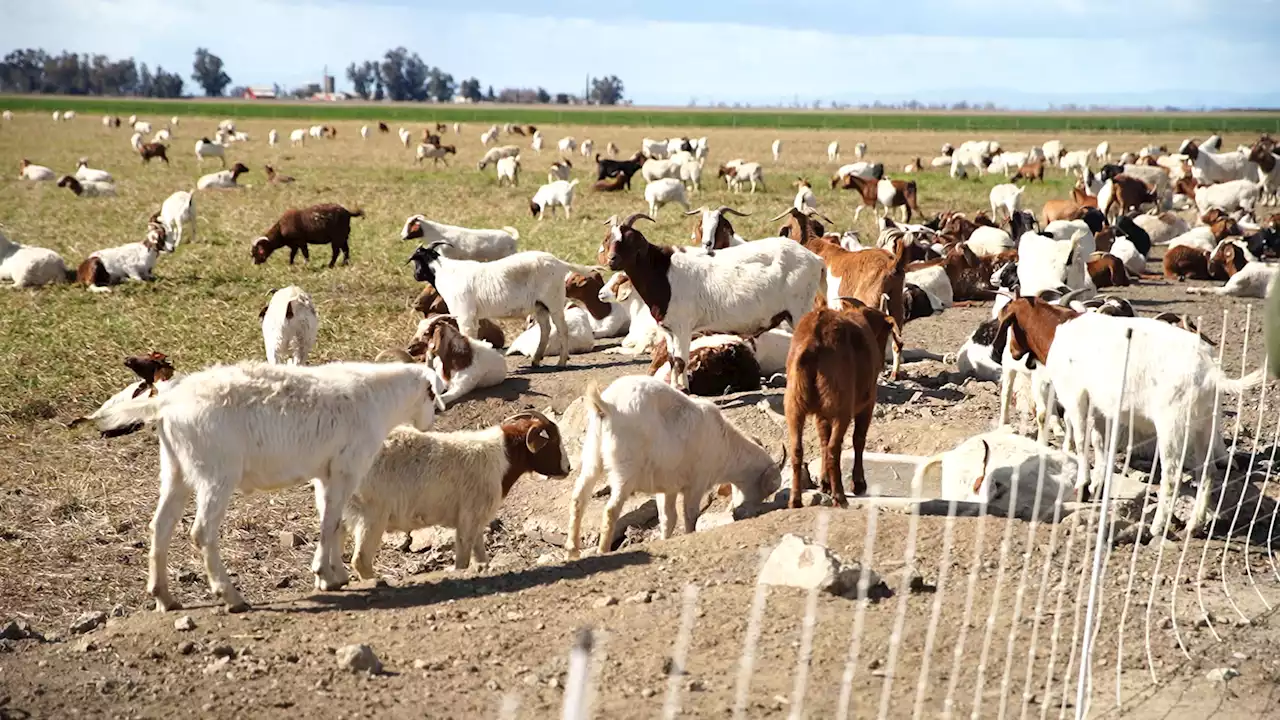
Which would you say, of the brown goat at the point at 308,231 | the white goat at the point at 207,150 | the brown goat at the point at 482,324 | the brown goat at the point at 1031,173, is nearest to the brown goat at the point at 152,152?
the white goat at the point at 207,150

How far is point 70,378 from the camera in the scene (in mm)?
11727

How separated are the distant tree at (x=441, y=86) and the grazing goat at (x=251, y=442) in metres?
187

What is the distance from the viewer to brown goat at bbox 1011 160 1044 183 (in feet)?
127

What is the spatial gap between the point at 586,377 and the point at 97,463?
4.04m

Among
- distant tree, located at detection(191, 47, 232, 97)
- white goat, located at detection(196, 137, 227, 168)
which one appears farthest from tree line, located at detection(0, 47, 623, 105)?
white goat, located at detection(196, 137, 227, 168)

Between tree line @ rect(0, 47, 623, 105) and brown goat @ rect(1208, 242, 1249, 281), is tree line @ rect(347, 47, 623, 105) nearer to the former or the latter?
tree line @ rect(0, 47, 623, 105)

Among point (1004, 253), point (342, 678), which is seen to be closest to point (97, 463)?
point (342, 678)

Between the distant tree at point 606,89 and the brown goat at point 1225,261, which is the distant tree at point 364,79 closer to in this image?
the distant tree at point 606,89

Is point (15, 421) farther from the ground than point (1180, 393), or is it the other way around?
point (1180, 393)

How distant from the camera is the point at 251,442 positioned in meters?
6.51

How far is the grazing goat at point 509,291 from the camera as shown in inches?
501

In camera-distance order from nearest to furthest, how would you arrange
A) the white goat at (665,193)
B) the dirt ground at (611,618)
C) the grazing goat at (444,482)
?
1. the dirt ground at (611,618)
2. the grazing goat at (444,482)
3. the white goat at (665,193)

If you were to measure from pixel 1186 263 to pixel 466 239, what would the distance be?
9390mm

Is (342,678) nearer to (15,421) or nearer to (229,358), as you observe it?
(15,421)
